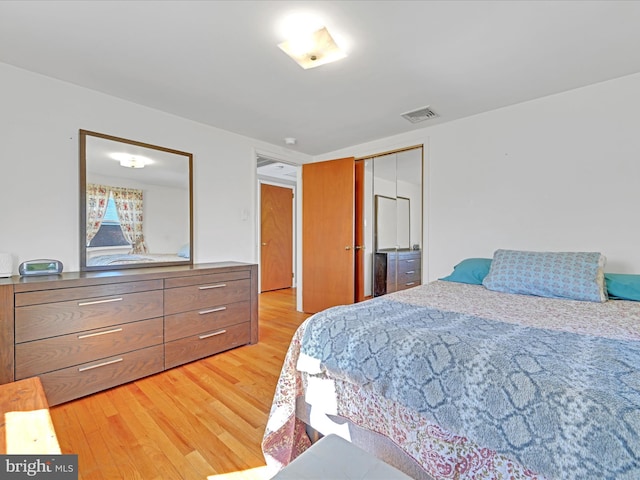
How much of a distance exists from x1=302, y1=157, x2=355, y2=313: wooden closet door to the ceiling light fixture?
A: 186cm

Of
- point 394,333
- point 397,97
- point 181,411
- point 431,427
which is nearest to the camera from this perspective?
point 431,427

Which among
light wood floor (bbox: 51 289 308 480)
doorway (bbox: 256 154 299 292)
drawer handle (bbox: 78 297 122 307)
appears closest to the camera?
light wood floor (bbox: 51 289 308 480)

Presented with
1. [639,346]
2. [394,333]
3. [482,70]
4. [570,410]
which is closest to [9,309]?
[394,333]

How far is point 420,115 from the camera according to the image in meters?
2.78

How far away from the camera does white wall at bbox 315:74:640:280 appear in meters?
2.15

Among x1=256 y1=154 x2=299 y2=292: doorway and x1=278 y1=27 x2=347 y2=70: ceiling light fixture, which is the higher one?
x1=278 y1=27 x2=347 y2=70: ceiling light fixture

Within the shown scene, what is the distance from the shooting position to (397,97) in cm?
244

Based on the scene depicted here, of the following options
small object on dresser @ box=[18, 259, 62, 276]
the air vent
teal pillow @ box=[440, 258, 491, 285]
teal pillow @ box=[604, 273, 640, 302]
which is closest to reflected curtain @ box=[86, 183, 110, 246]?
small object on dresser @ box=[18, 259, 62, 276]

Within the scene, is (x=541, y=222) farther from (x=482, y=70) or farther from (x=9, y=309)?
(x=9, y=309)

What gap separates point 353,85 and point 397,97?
0.43 meters

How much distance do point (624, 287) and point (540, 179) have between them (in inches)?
40.4

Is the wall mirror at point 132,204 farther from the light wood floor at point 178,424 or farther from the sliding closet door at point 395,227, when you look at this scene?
the sliding closet door at point 395,227

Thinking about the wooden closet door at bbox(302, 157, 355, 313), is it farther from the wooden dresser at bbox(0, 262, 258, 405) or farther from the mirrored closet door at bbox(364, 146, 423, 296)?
the wooden dresser at bbox(0, 262, 258, 405)

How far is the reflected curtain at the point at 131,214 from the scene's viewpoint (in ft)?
8.18
